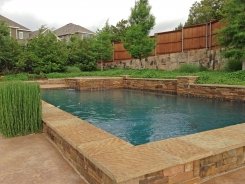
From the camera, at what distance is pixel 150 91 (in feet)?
42.1

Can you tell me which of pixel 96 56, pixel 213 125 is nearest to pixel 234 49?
pixel 213 125

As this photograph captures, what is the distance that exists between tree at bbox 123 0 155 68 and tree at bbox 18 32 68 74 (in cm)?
617

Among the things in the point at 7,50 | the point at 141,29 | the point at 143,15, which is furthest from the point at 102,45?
the point at 7,50

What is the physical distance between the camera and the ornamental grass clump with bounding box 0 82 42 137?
4180 millimetres

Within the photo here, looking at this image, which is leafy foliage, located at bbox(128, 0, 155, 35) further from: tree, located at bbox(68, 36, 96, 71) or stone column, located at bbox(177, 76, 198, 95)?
stone column, located at bbox(177, 76, 198, 95)

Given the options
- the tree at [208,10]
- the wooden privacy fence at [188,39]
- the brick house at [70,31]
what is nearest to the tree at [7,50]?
the wooden privacy fence at [188,39]

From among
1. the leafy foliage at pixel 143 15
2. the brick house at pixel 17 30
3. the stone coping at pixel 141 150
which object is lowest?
the stone coping at pixel 141 150

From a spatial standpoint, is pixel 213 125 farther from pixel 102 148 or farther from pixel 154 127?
pixel 102 148

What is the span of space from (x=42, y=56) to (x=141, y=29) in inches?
312

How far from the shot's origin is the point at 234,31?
11.9m

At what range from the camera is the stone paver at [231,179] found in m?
2.61

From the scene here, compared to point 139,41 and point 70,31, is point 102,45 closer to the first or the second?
point 139,41

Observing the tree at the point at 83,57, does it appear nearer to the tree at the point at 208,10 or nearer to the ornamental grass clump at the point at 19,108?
the tree at the point at 208,10

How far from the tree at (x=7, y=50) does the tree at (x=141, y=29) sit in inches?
355
